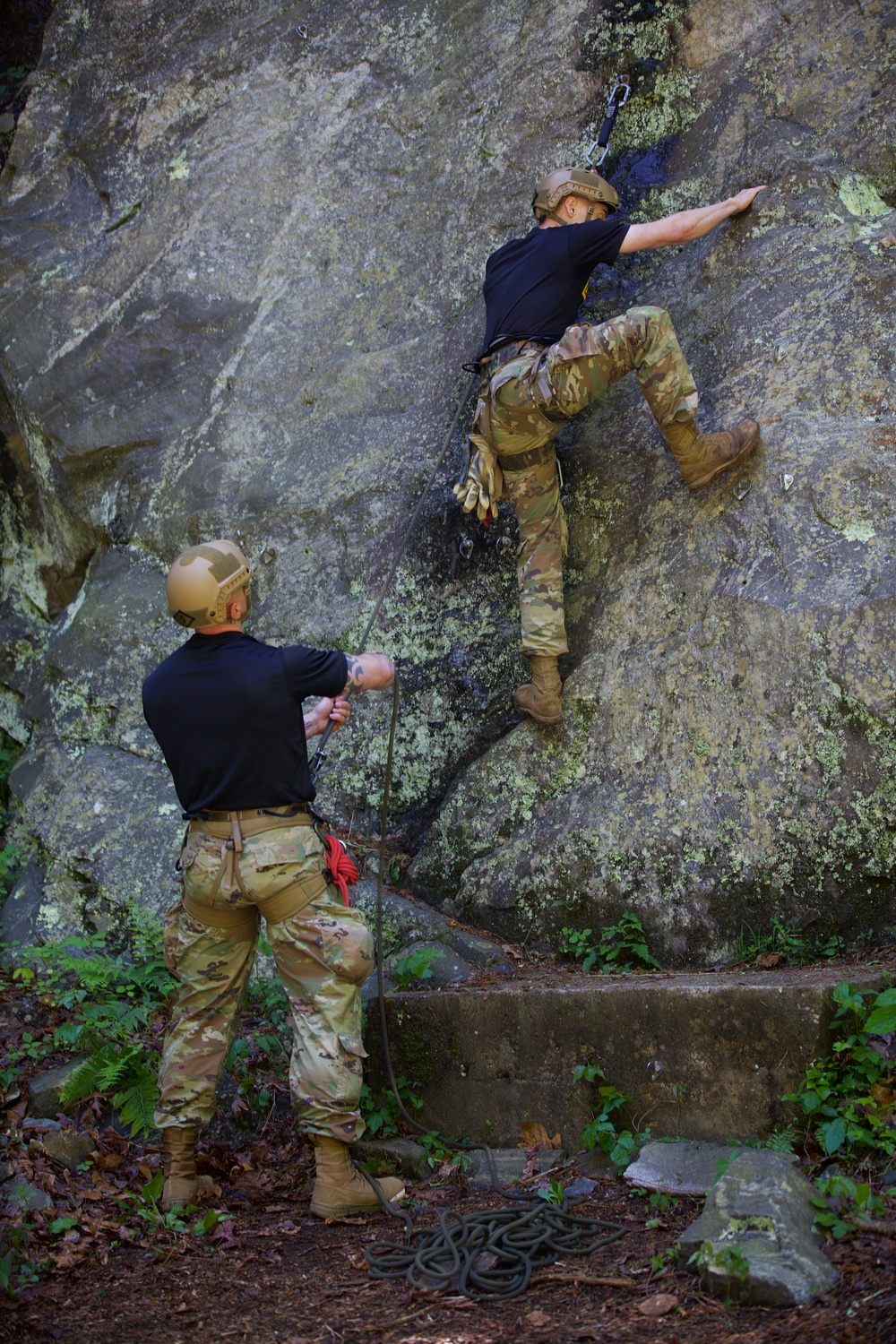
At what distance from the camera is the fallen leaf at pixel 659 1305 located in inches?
111

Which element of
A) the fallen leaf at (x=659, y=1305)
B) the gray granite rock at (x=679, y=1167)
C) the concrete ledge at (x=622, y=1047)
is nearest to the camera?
the fallen leaf at (x=659, y=1305)

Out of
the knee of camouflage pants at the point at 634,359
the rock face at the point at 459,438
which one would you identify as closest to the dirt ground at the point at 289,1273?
the rock face at the point at 459,438

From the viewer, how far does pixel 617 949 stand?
4.79m

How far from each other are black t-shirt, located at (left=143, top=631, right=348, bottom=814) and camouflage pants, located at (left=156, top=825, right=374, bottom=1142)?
19cm

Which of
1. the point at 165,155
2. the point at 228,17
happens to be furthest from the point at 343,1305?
the point at 228,17

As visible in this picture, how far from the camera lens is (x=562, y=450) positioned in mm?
5848

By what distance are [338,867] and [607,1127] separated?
1437 mm

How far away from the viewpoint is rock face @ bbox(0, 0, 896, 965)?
4801 mm

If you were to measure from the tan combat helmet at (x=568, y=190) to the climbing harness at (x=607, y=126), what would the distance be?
38.5 inches

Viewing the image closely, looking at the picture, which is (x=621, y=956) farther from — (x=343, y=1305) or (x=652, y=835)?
(x=343, y=1305)

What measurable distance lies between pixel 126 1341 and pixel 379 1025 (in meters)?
1.68

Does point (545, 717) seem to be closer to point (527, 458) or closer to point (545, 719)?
point (545, 719)

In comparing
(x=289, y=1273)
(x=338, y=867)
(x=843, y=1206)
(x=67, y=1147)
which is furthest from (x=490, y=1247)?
(x=67, y=1147)

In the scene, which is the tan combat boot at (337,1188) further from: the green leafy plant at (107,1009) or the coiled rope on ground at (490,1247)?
the green leafy plant at (107,1009)
